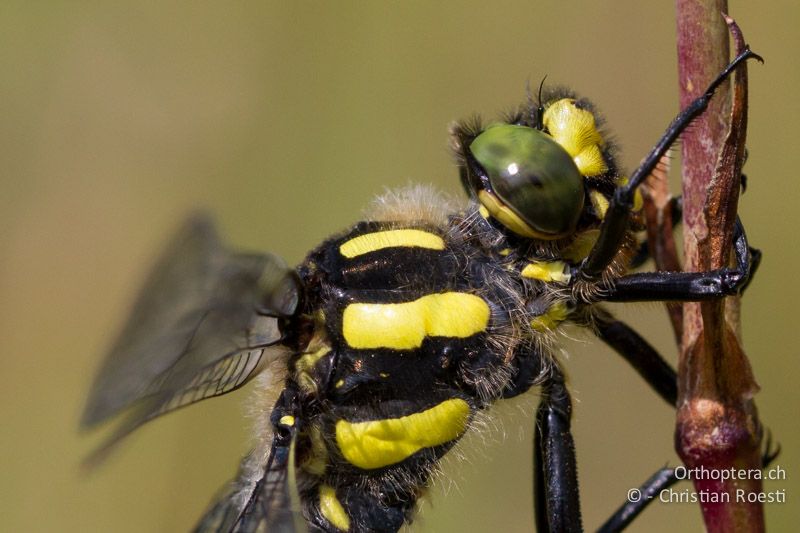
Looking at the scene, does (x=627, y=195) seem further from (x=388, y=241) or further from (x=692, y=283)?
(x=388, y=241)

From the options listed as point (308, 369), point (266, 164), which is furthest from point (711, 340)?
point (266, 164)

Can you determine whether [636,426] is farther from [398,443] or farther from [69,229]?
[69,229]

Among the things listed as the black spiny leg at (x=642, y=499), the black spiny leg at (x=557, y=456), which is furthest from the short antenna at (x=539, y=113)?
the black spiny leg at (x=642, y=499)

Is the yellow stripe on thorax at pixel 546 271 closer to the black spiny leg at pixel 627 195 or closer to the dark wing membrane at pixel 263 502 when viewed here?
the black spiny leg at pixel 627 195

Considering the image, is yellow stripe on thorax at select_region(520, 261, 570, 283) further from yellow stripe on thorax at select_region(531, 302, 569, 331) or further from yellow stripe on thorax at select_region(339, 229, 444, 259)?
yellow stripe on thorax at select_region(339, 229, 444, 259)

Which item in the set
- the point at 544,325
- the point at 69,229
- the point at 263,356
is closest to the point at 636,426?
the point at 544,325

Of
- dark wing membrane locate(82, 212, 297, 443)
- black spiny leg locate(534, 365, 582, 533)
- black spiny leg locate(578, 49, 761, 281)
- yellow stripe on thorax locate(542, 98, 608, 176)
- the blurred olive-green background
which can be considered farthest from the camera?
the blurred olive-green background

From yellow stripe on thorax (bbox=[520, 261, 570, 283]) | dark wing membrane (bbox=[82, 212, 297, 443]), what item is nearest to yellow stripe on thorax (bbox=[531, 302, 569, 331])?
yellow stripe on thorax (bbox=[520, 261, 570, 283])
